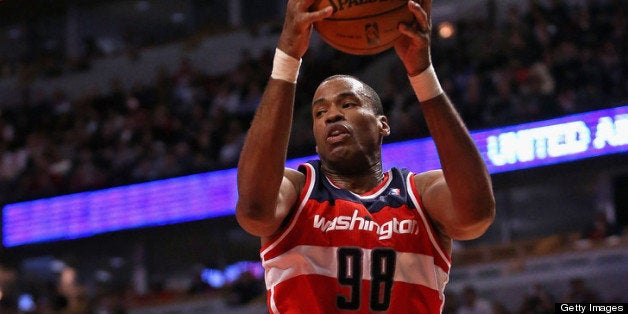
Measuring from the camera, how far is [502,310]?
1113cm

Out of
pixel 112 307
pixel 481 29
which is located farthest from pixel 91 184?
pixel 481 29

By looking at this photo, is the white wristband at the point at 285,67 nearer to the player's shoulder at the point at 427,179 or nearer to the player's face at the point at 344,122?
the player's face at the point at 344,122

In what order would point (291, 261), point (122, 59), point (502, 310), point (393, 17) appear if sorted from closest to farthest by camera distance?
1. point (393, 17)
2. point (291, 261)
3. point (502, 310)
4. point (122, 59)

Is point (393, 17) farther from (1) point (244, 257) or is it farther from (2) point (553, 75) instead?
(1) point (244, 257)

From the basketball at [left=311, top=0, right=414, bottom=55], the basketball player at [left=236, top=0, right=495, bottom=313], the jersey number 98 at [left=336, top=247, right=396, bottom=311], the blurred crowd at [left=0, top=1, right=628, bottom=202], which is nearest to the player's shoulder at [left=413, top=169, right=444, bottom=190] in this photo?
the basketball player at [left=236, top=0, right=495, bottom=313]

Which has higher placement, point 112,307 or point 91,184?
point 91,184

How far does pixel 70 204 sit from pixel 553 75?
25.9ft

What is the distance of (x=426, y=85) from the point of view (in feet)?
11.3

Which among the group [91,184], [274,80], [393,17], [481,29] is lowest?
[91,184]

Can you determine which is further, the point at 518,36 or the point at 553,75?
the point at 518,36

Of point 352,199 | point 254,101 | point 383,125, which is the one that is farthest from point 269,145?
point 254,101

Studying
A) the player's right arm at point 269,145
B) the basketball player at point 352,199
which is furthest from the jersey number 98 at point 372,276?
the player's right arm at point 269,145
